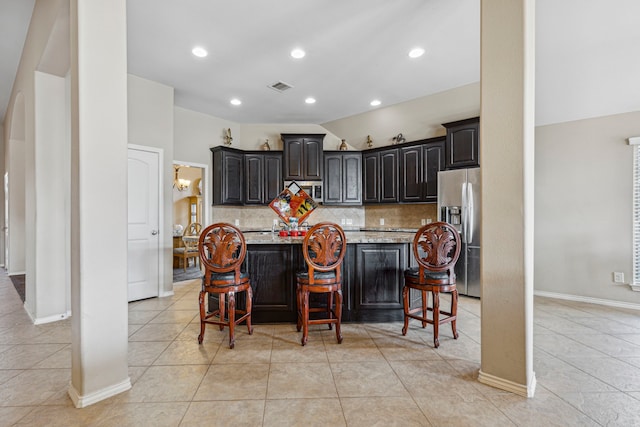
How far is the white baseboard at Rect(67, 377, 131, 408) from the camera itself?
1.77 meters

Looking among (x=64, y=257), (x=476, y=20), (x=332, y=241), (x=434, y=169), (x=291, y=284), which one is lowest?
(x=291, y=284)

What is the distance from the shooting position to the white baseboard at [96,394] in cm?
177

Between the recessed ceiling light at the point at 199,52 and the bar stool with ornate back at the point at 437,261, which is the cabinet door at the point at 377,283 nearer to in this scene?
the bar stool with ornate back at the point at 437,261

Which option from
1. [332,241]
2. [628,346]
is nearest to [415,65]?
[332,241]

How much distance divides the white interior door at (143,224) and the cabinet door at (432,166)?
156 inches

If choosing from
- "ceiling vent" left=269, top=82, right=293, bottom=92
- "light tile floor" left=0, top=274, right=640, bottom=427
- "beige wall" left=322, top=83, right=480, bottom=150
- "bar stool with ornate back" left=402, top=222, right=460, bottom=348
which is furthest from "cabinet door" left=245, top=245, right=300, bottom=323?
"beige wall" left=322, top=83, right=480, bottom=150

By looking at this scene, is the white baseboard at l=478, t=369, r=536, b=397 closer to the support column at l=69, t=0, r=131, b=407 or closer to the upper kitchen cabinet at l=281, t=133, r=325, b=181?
the support column at l=69, t=0, r=131, b=407

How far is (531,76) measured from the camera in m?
1.91

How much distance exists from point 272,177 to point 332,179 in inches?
45.3

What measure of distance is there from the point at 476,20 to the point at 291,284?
3.19 m

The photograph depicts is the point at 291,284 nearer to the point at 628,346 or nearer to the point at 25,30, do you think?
the point at 628,346

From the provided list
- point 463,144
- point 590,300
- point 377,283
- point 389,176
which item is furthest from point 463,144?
point 590,300

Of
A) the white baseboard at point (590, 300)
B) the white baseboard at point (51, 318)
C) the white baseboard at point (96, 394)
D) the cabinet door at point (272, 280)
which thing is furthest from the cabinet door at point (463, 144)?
the white baseboard at point (51, 318)

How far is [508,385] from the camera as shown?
1.89 meters
